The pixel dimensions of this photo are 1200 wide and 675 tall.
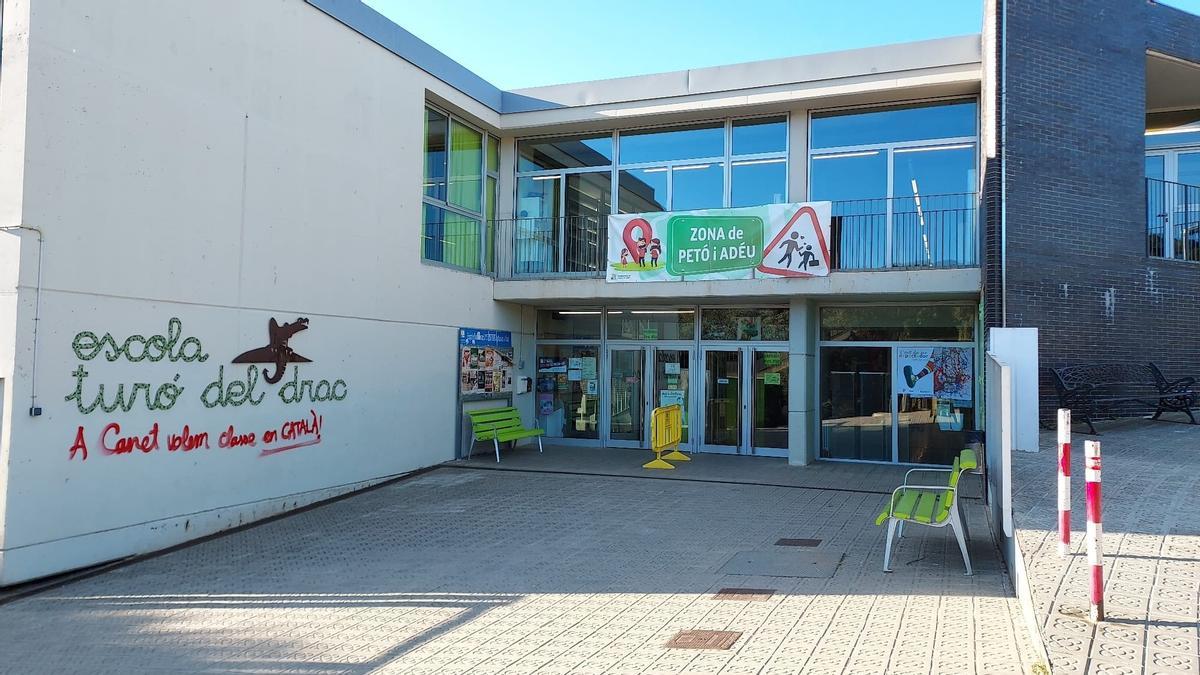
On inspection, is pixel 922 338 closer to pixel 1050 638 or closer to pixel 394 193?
pixel 394 193

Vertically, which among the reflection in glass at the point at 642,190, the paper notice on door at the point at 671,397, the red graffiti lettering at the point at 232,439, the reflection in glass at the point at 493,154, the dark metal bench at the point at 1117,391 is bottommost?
the red graffiti lettering at the point at 232,439

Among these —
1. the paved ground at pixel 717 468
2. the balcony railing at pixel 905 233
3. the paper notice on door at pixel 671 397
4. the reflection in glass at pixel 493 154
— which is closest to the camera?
the paved ground at pixel 717 468

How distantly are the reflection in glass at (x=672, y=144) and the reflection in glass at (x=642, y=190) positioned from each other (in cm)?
22

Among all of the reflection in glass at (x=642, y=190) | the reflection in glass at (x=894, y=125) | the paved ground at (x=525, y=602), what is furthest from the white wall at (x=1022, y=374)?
the reflection in glass at (x=642, y=190)

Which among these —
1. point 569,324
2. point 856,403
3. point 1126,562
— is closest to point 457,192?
point 569,324

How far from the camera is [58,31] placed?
7.43 metres

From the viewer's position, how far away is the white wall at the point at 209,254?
735 centimetres

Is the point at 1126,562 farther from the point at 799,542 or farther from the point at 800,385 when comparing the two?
the point at 800,385

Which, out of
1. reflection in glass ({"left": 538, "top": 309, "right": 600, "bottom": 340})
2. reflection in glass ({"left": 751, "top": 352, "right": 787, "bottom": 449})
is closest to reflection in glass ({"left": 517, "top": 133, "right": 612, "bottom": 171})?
reflection in glass ({"left": 538, "top": 309, "right": 600, "bottom": 340})

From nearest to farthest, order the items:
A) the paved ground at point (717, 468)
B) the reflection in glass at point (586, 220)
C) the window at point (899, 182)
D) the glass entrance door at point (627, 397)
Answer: the paved ground at point (717, 468) → the window at point (899, 182) → the reflection in glass at point (586, 220) → the glass entrance door at point (627, 397)

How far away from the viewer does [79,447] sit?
752 cm

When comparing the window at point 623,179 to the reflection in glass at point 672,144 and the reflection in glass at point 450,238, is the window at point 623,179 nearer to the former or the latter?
the reflection in glass at point 672,144

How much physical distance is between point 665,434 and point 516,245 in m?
4.38

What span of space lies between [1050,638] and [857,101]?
10.8m
